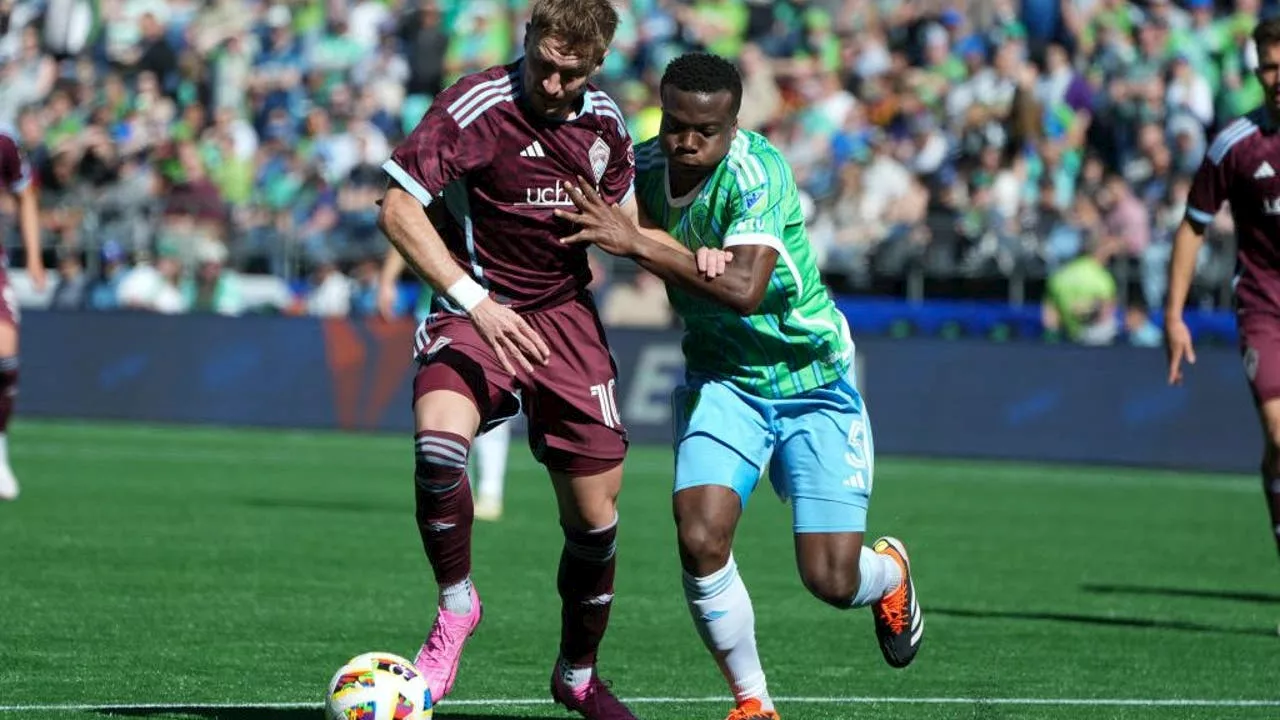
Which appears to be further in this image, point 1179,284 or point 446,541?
point 1179,284

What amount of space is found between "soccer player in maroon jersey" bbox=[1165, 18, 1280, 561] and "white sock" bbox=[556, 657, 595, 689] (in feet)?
12.0

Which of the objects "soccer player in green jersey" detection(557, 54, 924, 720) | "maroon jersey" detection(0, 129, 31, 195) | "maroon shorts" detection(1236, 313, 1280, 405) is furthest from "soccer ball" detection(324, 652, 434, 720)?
"maroon jersey" detection(0, 129, 31, 195)

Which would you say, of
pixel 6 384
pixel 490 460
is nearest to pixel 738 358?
pixel 490 460

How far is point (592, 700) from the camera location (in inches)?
278

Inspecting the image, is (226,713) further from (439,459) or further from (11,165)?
(11,165)

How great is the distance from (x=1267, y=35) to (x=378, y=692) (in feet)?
16.0

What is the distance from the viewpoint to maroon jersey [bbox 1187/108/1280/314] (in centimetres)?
958

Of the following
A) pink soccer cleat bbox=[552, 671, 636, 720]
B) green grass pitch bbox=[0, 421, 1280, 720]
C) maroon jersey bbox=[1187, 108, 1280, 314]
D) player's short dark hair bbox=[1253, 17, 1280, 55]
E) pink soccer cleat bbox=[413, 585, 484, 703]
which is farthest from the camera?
maroon jersey bbox=[1187, 108, 1280, 314]

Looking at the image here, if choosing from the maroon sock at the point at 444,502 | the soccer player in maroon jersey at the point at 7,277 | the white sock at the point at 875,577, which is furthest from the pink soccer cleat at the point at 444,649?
the soccer player in maroon jersey at the point at 7,277

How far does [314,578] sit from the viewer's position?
10.6 m

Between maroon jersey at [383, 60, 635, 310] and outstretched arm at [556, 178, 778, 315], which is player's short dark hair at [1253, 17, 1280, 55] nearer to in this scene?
maroon jersey at [383, 60, 635, 310]

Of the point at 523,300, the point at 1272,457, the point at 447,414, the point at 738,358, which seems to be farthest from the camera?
the point at 1272,457

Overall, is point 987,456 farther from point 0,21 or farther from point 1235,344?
point 0,21

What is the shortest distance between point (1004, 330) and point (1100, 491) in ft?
8.79
